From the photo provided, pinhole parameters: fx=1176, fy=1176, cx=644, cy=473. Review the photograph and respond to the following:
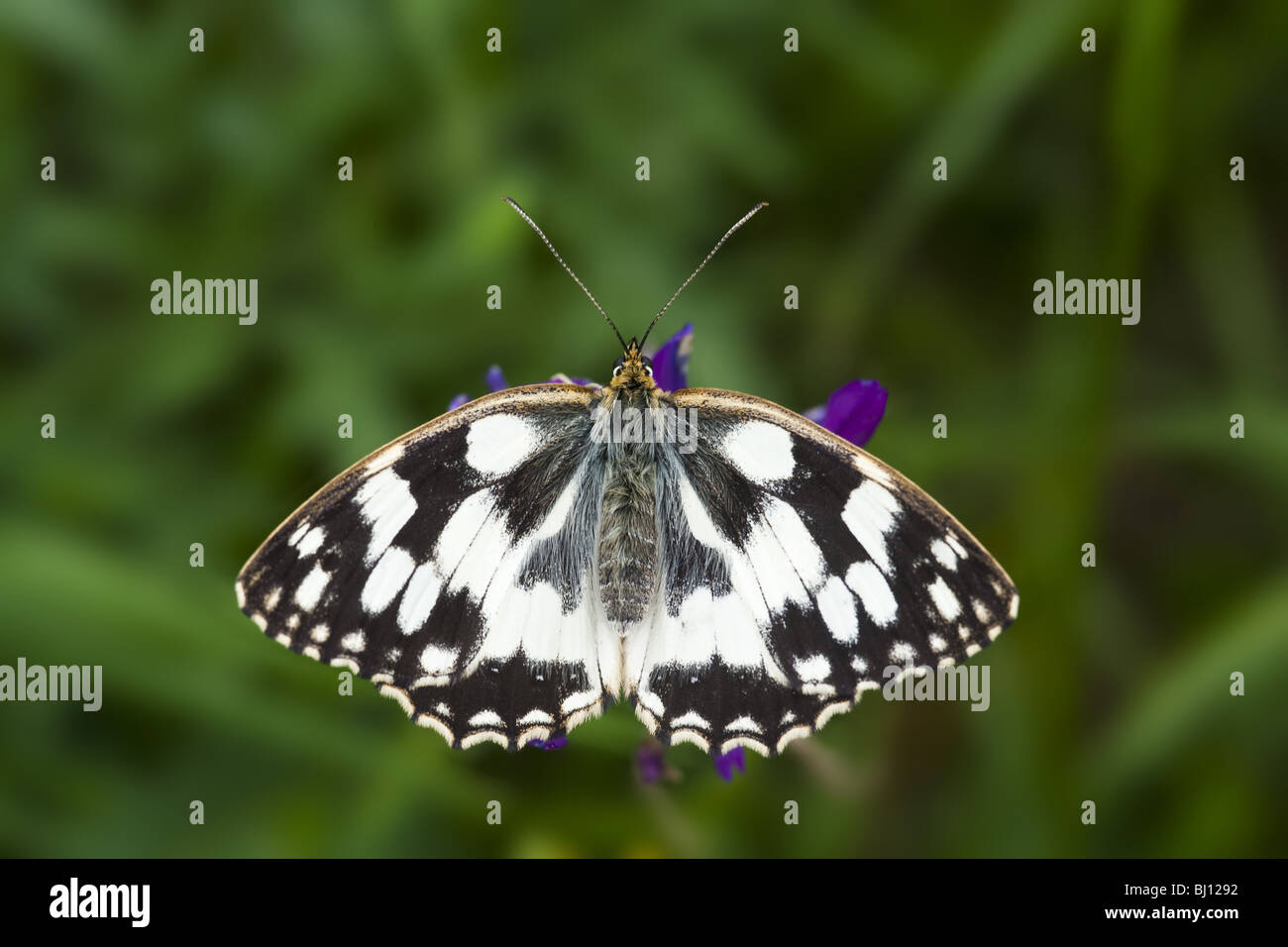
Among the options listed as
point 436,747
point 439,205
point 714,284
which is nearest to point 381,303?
point 439,205

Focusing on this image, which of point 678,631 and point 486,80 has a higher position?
point 486,80

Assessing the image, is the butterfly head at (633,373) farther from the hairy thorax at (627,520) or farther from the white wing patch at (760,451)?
the white wing patch at (760,451)

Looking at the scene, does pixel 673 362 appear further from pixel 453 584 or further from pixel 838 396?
Result: pixel 453 584

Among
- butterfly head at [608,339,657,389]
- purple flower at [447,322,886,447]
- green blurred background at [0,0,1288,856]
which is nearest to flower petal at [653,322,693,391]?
purple flower at [447,322,886,447]

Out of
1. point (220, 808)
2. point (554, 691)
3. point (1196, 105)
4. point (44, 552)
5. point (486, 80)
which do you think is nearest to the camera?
point (554, 691)

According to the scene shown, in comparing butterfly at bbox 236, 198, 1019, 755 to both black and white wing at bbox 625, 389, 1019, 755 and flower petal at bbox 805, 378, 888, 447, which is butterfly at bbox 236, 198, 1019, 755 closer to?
black and white wing at bbox 625, 389, 1019, 755

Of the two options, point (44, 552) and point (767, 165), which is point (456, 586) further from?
point (767, 165)

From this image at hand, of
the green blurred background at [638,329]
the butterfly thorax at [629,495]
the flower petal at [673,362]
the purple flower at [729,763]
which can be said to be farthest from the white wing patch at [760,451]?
the green blurred background at [638,329]

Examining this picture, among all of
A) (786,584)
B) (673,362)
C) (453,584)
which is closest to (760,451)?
(786,584)
